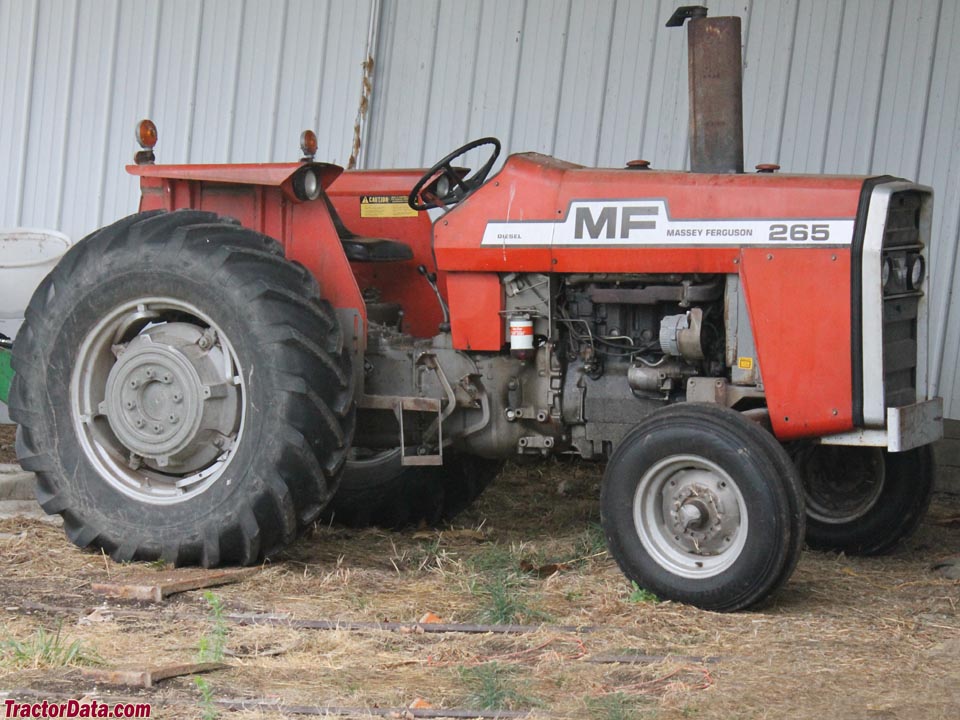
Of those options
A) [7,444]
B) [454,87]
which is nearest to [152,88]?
[454,87]

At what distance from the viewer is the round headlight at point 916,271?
5434mm

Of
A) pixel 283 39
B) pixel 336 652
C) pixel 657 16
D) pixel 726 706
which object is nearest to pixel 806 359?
pixel 726 706

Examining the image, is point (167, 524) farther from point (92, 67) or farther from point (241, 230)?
point (92, 67)

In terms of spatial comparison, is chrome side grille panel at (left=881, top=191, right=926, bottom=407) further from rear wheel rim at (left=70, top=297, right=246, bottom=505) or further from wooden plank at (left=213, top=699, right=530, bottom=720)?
rear wheel rim at (left=70, top=297, right=246, bottom=505)

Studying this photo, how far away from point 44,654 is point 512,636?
145 cm

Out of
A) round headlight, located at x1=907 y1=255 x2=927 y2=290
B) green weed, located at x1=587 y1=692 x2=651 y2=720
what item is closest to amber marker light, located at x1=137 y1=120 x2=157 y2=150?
round headlight, located at x1=907 y1=255 x2=927 y2=290

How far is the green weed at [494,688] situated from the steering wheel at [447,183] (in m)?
2.31

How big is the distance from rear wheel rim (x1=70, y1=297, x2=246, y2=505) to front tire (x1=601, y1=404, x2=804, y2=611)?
1528mm

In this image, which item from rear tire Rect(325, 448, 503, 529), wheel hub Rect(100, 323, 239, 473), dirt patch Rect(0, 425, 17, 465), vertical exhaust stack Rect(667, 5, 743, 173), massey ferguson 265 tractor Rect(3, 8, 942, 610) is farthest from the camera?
dirt patch Rect(0, 425, 17, 465)

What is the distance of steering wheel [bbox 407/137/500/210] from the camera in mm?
5959

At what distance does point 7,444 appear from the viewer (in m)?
8.52

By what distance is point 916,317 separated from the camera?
554 centimetres

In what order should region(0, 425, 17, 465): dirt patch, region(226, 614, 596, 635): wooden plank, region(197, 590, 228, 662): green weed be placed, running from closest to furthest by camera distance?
region(197, 590, 228, 662): green weed < region(226, 614, 596, 635): wooden plank < region(0, 425, 17, 465): dirt patch

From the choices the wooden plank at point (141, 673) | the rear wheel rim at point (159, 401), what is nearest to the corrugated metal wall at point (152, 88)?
the rear wheel rim at point (159, 401)
